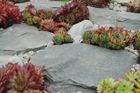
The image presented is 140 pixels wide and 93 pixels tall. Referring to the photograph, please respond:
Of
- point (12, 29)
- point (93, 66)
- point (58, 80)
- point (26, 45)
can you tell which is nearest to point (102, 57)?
point (93, 66)

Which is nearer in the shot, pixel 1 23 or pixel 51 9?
pixel 1 23

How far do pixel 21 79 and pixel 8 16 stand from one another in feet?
11.3

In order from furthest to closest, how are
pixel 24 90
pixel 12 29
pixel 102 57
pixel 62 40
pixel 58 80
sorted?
pixel 12 29, pixel 62 40, pixel 102 57, pixel 58 80, pixel 24 90

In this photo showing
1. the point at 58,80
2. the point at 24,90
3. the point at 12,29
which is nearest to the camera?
the point at 24,90

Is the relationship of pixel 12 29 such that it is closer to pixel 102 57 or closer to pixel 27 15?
pixel 27 15

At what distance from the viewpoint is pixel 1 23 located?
29.1 ft

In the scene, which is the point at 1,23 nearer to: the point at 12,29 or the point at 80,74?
the point at 12,29

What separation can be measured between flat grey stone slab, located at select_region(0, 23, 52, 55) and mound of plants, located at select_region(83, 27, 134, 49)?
965 mm

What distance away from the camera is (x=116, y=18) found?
934 centimetres

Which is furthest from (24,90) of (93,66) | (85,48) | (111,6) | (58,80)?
(111,6)

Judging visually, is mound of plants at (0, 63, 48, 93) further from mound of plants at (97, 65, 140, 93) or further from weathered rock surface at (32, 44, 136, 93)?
mound of plants at (97, 65, 140, 93)

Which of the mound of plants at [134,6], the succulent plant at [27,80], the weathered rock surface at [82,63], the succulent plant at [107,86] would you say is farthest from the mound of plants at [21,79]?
the mound of plants at [134,6]

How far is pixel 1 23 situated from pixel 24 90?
11.4 ft

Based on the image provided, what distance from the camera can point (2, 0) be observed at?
32.2ft
